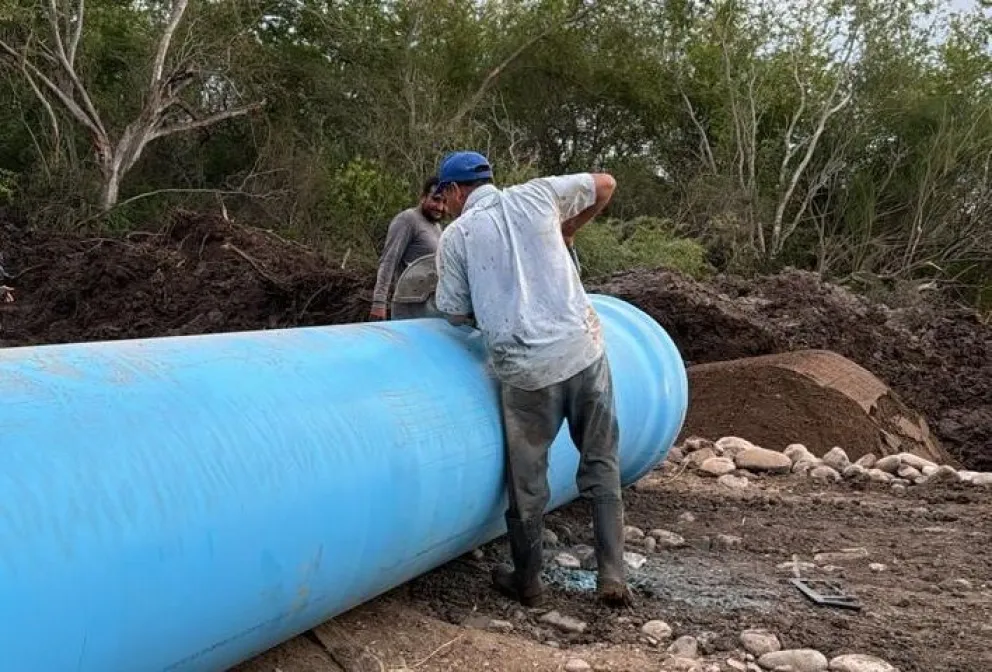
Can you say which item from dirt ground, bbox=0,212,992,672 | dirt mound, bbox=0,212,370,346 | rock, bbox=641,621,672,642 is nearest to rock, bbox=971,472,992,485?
dirt ground, bbox=0,212,992,672

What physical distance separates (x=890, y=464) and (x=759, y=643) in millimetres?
3384

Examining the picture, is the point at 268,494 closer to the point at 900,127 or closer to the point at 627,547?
the point at 627,547

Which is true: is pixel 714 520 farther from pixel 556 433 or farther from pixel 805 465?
pixel 556 433

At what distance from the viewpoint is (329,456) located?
282 centimetres

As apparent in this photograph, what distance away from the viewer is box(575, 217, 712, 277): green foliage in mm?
13836

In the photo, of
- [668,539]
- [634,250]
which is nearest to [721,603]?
[668,539]

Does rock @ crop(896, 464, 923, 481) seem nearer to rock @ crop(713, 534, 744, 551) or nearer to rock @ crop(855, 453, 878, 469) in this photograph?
rock @ crop(855, 453, 878, 469)

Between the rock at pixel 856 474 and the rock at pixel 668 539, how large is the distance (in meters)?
1.88

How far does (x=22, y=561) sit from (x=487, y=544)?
260 cm

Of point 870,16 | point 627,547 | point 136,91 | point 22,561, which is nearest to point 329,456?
point 22,561

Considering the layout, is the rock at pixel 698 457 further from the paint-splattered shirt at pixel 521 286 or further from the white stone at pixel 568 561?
the paint-splattered shirt at pixel 521 286

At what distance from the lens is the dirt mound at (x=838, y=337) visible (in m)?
8.58

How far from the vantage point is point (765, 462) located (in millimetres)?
6348

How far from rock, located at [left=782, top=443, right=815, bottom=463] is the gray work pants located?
309 cm
